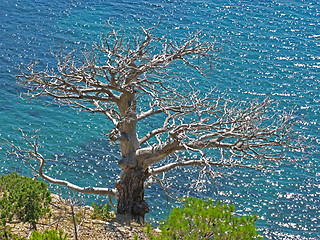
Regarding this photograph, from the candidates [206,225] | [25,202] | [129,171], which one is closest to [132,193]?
[129,171]

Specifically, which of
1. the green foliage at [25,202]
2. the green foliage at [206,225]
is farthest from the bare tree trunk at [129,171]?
the green foliage at [206,225]

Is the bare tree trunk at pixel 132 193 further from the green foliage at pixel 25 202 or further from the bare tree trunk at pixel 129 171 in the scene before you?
the green foliage at pixel 25 202

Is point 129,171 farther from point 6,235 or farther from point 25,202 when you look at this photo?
point 6,235

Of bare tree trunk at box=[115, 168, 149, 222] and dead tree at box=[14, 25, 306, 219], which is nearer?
dead tree at box=[14, 25, 306, 219]

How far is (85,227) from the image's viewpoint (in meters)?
16.9

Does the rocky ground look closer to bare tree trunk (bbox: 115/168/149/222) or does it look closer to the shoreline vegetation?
the shoreline vegetation

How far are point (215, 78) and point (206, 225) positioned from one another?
1098 inches

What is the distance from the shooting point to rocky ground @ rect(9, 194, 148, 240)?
52.6 ft

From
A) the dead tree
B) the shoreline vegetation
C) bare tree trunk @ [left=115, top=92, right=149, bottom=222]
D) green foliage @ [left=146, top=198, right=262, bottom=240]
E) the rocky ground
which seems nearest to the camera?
green foliage @ [left=146, top=198, right=262, bottom=240]

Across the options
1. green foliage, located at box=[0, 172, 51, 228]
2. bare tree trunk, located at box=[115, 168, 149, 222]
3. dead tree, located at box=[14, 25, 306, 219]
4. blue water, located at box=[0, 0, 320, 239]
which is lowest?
green foliage, located at box=[0, 172, 51, 228]

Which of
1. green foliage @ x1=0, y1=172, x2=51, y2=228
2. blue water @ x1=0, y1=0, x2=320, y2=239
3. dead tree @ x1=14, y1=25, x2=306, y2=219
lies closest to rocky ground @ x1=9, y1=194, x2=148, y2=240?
dead tree @ x1=14, y1=25, x2=306, y2=219

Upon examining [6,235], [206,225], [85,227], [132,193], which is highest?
[132,193]

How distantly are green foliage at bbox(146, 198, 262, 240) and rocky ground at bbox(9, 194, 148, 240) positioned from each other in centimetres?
524

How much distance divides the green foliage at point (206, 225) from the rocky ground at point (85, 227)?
5.24 m
